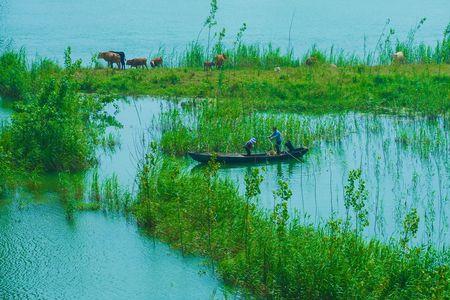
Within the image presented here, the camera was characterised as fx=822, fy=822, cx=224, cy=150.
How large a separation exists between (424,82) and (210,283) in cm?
1535

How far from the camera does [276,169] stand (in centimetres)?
2009

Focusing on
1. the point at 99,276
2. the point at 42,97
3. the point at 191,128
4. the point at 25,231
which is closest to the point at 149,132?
the point at 191,128

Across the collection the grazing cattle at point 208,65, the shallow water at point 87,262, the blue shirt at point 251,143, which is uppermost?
the grazing cattle at point 208,65

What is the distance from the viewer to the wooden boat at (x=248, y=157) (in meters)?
19.7

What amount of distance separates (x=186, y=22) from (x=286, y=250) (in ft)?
131

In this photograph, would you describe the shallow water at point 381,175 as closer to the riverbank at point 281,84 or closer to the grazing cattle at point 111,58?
the riverbank at point 281,84

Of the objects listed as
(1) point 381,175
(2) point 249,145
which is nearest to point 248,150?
(2) point 249,145

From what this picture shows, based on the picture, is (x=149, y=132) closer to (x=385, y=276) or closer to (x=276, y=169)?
(x=276, y=169)

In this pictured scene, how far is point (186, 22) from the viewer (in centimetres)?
5150

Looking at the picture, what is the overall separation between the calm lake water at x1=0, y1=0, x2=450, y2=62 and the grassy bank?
74.2 feet

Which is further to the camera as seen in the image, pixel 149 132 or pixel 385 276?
pixel 149 132

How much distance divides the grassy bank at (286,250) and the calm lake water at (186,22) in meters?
22.6

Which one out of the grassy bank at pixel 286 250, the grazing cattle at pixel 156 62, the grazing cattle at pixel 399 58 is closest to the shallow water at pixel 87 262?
the grassy bank at pixel 286 250

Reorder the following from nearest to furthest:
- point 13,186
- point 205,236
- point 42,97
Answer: point 205,236, point 13,186, point 42,97
